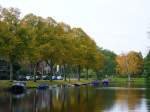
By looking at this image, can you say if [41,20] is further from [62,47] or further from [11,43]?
[11,43]

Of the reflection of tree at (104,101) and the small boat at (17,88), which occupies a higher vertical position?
the small boat at (17,88)

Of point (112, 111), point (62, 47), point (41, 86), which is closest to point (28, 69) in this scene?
point (62, 47)

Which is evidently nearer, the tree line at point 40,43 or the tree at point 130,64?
the tree line at point 40,43

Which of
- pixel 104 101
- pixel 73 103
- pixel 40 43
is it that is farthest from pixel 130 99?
pixel 40 43

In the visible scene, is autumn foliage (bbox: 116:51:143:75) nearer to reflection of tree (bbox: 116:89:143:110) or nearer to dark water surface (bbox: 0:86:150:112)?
reflection of tree (bbox: 116:89:143:110)

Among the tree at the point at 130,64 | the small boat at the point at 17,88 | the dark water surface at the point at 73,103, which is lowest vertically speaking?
the dark water surface at the point at 73,103

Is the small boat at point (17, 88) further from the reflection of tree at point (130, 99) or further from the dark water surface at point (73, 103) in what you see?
the reflection of tree at point (130, 99)

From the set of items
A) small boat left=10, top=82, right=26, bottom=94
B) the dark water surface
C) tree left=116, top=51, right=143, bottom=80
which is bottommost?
the dark water surface

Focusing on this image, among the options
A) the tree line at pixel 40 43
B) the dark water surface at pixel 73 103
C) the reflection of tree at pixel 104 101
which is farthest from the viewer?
the tree line at pixel 40 43

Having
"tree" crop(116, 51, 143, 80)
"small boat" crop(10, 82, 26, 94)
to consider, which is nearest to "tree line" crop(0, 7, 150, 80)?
"small boat" crop(10, 82, 26, 94)

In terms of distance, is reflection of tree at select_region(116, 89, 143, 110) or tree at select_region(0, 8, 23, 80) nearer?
reflection of tree at select_region(116, 89, 143, 110)

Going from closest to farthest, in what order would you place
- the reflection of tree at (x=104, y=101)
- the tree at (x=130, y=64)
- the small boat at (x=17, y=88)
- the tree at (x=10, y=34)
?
the reflection of tree at (x=104, y=101) → the small boat at (x=17, y=88) → the tree at (x=10, y=34) → the tree at (x=130, y=64)

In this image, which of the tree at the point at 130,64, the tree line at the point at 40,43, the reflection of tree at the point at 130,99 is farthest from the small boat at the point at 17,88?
the tree at the point at 130,64

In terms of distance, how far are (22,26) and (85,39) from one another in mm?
48200
